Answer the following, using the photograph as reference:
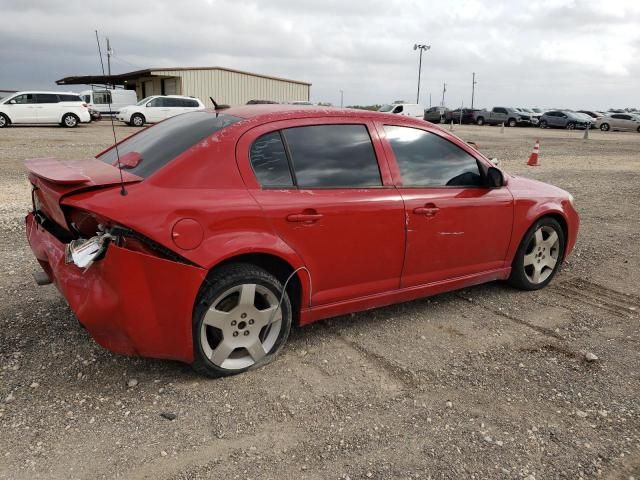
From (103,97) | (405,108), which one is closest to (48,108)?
(405,108)

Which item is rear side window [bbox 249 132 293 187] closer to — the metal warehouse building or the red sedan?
the red sedan

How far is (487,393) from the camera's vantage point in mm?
3098

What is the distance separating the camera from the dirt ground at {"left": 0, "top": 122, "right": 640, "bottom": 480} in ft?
8.14

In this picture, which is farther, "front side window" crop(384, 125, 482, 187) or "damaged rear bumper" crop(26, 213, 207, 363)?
"front side window" crop(384, 125, 482, 187)

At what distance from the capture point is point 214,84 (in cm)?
4031

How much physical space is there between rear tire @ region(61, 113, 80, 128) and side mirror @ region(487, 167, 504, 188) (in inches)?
957

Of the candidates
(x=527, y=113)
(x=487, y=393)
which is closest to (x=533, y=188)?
(x=487, y=393)

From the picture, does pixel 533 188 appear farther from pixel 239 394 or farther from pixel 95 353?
pixel 95 353

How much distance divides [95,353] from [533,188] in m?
3.66

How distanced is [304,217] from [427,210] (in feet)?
3.25

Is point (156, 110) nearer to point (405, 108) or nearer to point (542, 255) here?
point (405, 108)

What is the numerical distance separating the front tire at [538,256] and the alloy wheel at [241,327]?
2.39 meters

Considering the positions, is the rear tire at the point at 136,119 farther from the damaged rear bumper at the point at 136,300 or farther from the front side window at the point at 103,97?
the damaged rear bumper at the point at 136,300

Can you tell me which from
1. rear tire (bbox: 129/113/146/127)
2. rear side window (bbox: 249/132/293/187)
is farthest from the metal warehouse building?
rear side window (bbox: 249/132/293/187)
